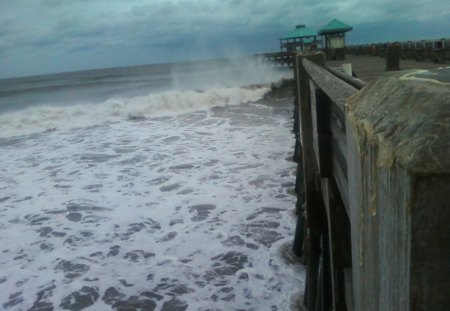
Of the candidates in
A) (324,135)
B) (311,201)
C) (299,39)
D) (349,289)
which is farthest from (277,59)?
(349,289)

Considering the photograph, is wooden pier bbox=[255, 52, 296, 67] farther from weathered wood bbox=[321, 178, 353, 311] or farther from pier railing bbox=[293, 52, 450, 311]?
pier railing bbox=[293, 52, 450, 311]

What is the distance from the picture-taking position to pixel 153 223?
7.29 metres

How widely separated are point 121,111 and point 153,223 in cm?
1848

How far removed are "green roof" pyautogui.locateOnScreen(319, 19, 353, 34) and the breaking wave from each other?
8336 millimetres

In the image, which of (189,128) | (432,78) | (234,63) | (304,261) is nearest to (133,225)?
(304,261)

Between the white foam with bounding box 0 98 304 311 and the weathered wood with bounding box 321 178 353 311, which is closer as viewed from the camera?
the weathered wood with bounding box 321 178 353 311

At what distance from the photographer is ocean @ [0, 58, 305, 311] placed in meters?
5.19

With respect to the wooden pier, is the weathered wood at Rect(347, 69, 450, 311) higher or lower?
lower

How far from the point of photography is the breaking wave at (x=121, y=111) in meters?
22.0

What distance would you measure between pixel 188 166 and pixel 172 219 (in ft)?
11.3

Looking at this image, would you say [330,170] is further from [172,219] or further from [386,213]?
[172,219]

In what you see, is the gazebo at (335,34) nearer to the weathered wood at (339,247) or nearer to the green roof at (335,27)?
the green roof at (335,27)

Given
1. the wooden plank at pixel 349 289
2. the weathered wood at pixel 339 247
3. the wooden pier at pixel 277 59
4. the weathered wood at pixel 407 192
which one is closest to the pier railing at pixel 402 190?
the weathered wood at pixel 407 192

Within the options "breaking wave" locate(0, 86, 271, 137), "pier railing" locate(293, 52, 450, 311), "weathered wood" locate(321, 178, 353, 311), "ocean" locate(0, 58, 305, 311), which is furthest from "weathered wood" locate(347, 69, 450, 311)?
"breaking wave" locate(0, 86, 271, 137)
